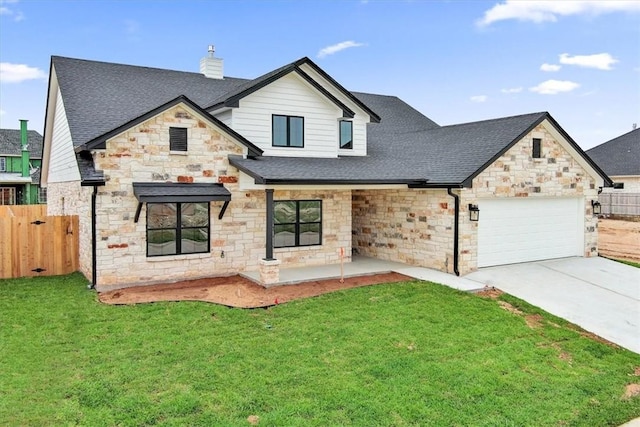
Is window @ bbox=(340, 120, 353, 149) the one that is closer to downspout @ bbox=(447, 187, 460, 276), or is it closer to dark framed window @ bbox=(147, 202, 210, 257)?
downspout @ bbox=(447, 187, 460, 276)

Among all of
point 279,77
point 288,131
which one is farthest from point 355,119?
point 279,77

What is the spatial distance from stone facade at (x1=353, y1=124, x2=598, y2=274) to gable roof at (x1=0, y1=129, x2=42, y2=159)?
3428cm

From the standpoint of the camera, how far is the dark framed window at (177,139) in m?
12.1

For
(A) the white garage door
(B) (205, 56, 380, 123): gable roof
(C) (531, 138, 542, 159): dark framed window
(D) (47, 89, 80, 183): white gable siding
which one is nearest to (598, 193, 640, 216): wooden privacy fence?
(A) the white garage door

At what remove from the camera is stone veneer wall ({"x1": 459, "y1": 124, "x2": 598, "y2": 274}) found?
44.0 feet

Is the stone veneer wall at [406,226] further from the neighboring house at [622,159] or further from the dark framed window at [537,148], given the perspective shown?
the neighboring house at [622,159]

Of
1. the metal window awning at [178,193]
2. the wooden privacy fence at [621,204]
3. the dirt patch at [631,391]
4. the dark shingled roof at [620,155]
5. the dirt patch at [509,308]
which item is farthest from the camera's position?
the dark shingled roof at [620,155]

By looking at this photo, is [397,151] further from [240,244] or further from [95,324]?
[95,324]

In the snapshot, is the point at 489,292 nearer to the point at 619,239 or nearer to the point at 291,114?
the point at 291,114

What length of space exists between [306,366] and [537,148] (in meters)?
11.3

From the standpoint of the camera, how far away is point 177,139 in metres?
12.2

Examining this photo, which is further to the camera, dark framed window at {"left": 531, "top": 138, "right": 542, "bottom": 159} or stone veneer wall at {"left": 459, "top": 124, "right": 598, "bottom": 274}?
dark framed window at {"left": 531, "top": 138, "right": 542, "bottom": 159}

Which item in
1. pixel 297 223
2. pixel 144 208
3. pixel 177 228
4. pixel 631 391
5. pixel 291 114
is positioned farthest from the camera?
pixel 291 114

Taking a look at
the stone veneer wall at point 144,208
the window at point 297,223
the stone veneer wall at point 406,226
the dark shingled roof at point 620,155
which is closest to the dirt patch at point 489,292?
the stone veneer wall at point 406,226
